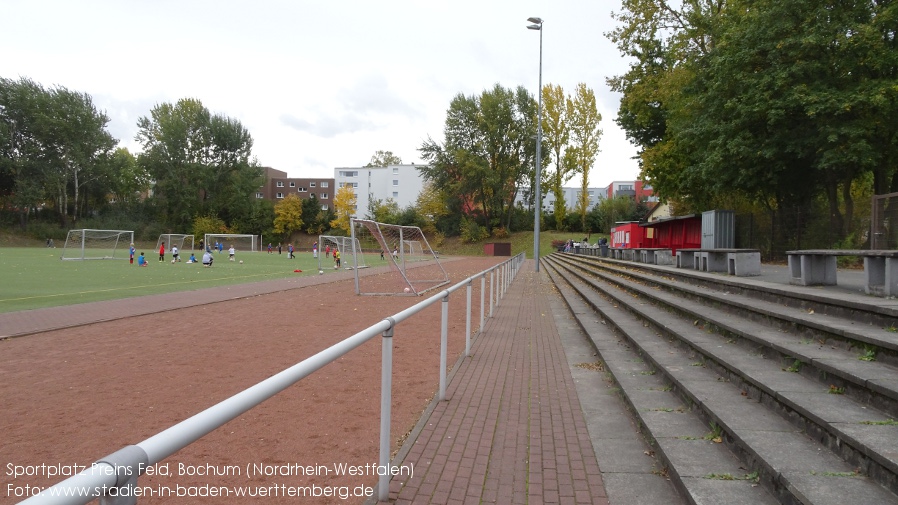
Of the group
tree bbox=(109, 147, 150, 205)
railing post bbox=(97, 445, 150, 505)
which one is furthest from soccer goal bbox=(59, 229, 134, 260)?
railing post bbox=(97, 445, 150, 505)

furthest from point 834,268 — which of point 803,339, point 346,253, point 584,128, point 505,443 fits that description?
point 584,128

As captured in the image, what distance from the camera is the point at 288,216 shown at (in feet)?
253

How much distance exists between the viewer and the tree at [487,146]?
59906 millimetres

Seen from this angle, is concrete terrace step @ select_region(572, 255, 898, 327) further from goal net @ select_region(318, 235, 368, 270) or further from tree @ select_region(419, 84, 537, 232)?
tree @ select_region(419, 84, 537, 232)

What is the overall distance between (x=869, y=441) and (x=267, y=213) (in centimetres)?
8056

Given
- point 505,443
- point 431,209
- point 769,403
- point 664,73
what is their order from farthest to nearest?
1. point 431,209
2. point 664,73
3. point 505,443
4. point 769,403

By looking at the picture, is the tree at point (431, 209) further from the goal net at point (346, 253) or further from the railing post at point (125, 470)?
the railing post at point (125, 470)

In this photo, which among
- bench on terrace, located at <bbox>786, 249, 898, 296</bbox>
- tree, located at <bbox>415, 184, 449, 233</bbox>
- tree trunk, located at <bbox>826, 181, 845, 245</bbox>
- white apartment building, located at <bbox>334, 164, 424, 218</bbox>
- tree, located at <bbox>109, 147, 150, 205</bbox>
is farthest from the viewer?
white apartment building, located at <bbox>334, 164, 424, 218</bbox>

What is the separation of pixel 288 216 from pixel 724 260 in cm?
7220

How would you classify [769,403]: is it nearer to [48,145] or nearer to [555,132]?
[555,132]

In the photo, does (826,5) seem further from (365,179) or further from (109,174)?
(365,179)

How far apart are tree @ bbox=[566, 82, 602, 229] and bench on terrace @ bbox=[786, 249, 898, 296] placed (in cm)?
4780

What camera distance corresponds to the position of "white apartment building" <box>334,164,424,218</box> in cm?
8662

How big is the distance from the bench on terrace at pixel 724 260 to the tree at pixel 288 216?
2759 inches
